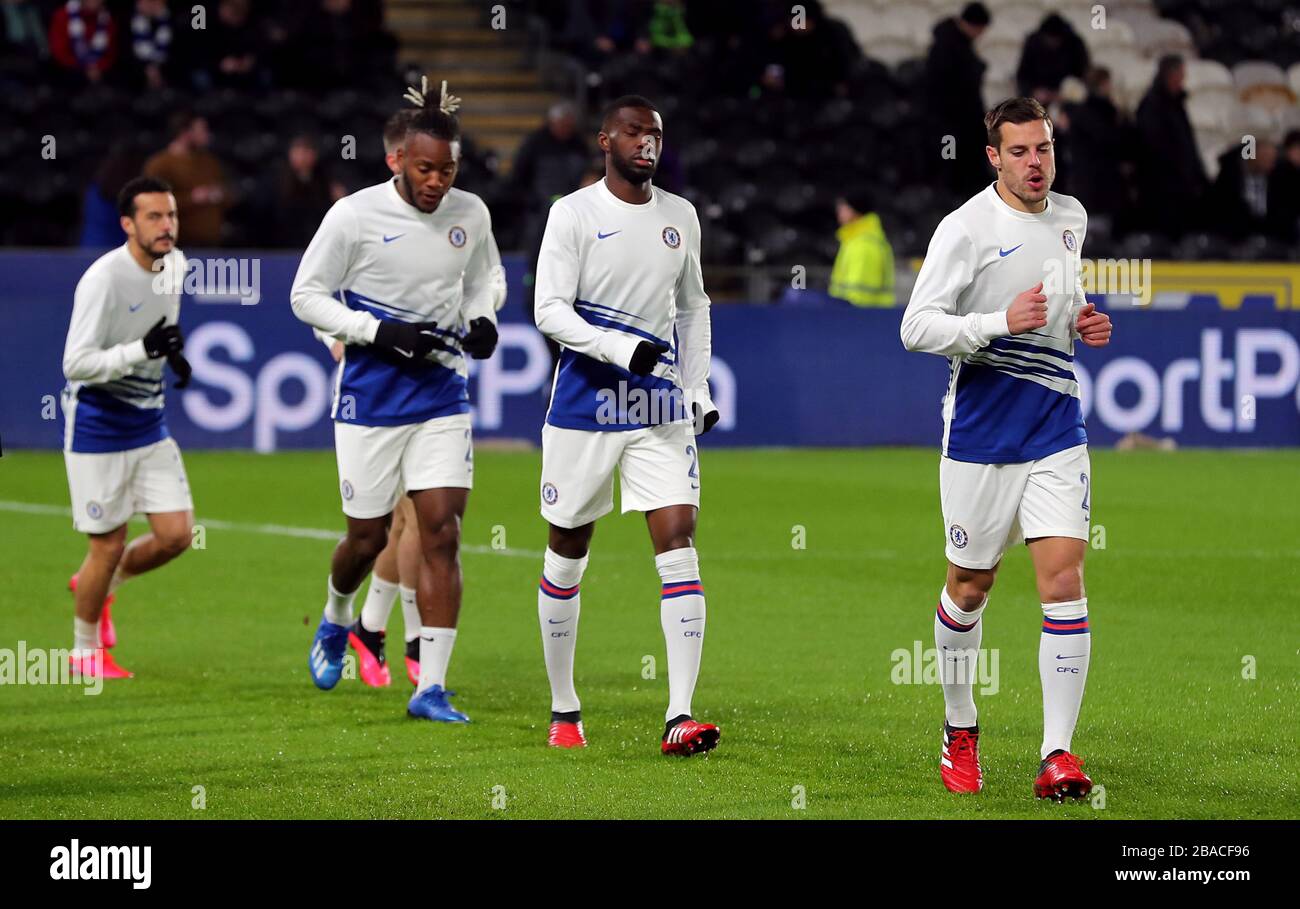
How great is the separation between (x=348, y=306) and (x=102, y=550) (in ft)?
6.67

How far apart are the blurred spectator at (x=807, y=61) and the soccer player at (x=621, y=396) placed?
51.6 feet

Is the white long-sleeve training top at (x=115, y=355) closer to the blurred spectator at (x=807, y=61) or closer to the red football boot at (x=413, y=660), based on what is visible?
the red football boot at (x=413, y=660)

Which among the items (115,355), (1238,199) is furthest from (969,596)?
(1238,199)

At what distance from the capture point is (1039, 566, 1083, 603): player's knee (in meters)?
6.59

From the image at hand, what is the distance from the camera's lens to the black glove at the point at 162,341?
9148 millimetres

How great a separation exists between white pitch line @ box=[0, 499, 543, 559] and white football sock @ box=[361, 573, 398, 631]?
3.69 m

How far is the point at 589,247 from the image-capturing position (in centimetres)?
758

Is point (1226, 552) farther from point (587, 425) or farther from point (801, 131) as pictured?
point (801, 131)

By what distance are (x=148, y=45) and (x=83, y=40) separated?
647mm

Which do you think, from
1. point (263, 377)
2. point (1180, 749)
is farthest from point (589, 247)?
point (263, 377)

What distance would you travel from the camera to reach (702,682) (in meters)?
9.11

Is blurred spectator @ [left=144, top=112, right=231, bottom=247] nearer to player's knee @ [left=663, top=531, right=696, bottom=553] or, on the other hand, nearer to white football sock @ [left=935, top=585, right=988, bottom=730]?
player's knee @ [left=663, top=531, right=696, bottom=553]

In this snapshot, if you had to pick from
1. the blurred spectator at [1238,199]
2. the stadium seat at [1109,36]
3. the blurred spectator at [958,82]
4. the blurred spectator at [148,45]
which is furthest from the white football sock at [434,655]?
the stadium seat at [1109,36]

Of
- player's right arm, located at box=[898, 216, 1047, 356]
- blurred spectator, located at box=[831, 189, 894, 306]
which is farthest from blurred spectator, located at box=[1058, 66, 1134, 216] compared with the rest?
player's right arm, located at box=[898, 216, 1047, 356]
